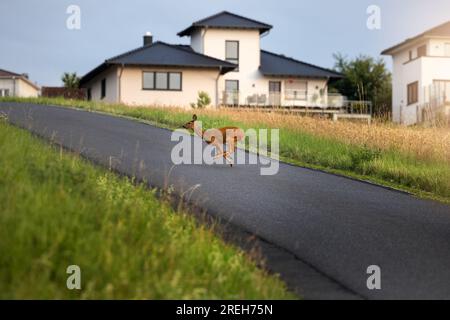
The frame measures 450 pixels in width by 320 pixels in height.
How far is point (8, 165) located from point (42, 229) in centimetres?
251

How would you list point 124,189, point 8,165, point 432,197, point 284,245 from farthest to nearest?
point 432,197
point 124,189
point 284,245
point 8,165

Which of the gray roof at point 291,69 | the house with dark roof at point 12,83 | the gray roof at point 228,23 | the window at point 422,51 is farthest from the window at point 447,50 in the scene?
the house with dark roof at point 12,83

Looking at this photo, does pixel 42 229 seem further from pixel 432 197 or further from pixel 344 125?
pixel 344 125

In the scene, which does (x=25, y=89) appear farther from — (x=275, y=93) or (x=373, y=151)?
(x=373, y=151)

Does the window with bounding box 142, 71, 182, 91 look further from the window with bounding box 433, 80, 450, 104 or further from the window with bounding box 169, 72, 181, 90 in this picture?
the window with bounding box 433, 80, 450, 104

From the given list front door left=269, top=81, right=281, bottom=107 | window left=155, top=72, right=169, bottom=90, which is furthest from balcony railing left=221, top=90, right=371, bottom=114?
window left=155, top=72, right=169, bottom=90

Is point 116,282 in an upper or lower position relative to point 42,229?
lower

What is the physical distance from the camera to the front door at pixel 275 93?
50.9 meters

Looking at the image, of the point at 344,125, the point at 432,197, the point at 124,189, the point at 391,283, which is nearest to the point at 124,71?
the point at 344,125

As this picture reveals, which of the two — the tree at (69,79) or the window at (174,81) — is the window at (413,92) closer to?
the window at (174,81)

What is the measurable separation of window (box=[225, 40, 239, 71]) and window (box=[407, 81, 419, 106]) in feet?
39.6

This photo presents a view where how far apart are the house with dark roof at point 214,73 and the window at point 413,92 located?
546cm

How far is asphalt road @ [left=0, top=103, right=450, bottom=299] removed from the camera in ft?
27.8

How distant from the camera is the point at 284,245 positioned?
9.73m
